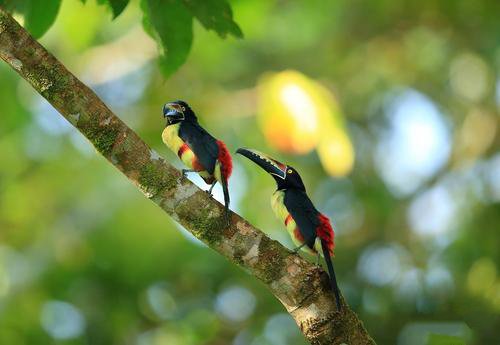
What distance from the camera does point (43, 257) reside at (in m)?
9.13

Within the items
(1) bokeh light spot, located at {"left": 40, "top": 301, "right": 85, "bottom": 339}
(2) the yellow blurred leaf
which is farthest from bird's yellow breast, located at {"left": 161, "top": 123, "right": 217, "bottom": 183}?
(1) bokeh light spot, located at {"left": 40, "top": 301, "right": 85, "bottom": 339}

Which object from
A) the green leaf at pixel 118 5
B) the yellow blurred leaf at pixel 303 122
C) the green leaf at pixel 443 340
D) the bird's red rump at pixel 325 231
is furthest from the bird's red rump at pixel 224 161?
the yellow blurred leaf at pixel 303 122

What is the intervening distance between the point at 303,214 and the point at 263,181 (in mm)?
5507

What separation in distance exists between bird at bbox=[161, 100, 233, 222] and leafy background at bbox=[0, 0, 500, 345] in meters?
3.20

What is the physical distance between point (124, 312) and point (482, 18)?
4.86 meters

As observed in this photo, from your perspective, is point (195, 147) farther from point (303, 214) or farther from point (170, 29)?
point (170, 29)

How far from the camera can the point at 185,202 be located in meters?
3.28

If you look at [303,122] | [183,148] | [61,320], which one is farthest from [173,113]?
[61,320]

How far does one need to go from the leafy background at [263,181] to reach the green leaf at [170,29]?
109 inches

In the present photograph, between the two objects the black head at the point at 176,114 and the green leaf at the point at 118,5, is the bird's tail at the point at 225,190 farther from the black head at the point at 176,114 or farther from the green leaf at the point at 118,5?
the green leaf at the point at 118,5

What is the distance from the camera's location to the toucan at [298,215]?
334cm

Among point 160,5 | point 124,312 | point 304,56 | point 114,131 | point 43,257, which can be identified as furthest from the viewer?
point 304,56

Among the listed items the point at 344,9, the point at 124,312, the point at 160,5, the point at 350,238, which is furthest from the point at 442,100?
the point at 160,5

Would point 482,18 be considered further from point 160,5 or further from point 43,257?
point 160,5
